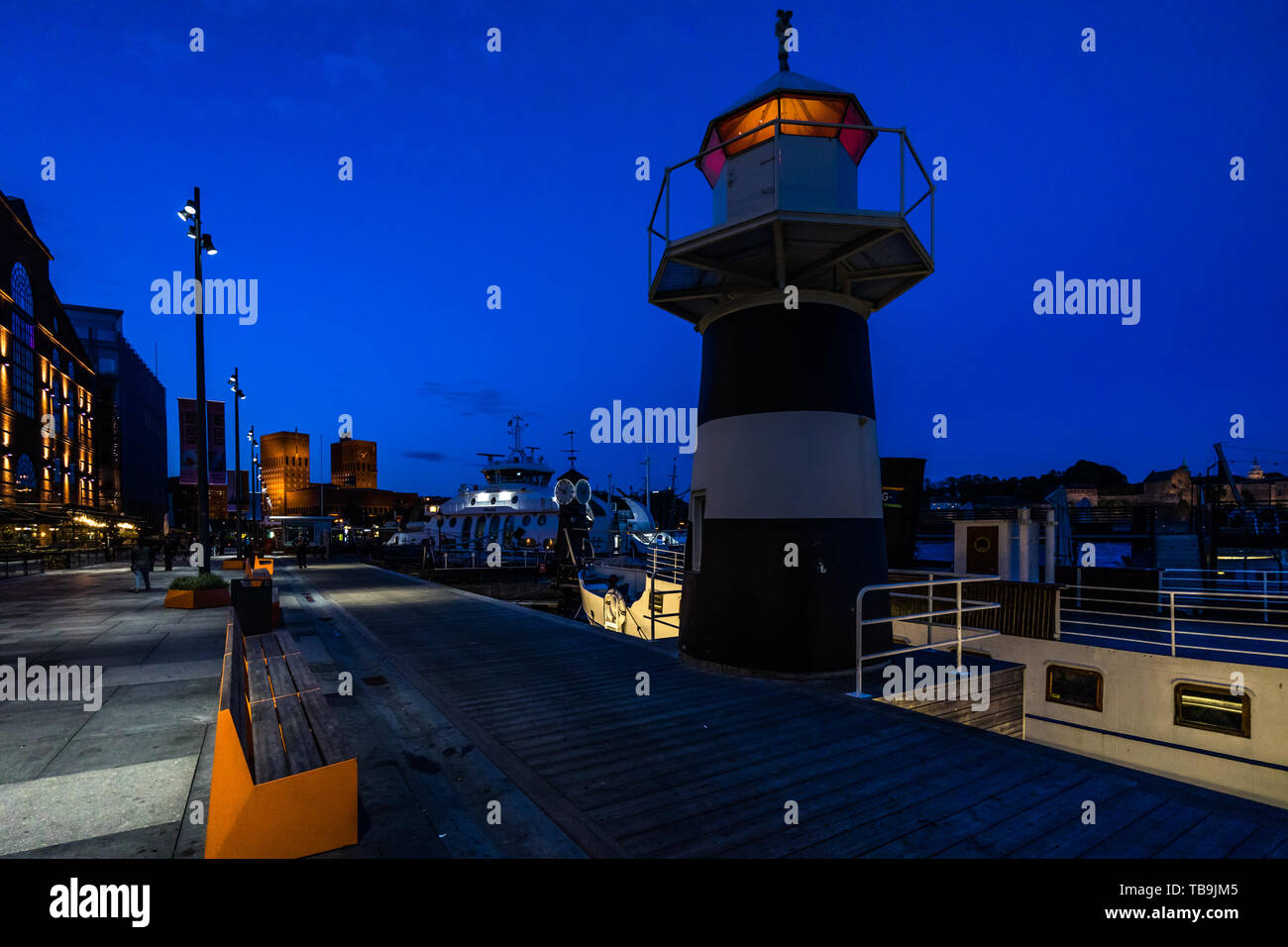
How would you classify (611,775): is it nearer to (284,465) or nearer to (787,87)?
(787,87)

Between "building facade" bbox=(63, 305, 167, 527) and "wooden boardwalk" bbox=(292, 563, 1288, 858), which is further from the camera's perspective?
"building facade" bbox=(63, 305, 167, 527)

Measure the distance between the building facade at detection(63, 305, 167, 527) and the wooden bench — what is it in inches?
3499

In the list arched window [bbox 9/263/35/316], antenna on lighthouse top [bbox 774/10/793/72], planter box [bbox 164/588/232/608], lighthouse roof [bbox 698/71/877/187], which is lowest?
planter box [bbox 164/588/232/608]

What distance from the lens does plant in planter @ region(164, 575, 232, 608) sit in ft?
50.0

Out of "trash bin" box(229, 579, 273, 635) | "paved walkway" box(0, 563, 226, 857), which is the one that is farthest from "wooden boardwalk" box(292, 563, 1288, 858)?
"trash bin" box(229, 579, 273, 635)

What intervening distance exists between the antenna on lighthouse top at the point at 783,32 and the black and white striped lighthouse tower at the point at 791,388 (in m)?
0.03

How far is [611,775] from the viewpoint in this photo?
4789mm

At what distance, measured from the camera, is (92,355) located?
7731cm

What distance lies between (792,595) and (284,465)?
710 feet

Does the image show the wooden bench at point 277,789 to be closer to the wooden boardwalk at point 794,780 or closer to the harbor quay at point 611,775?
the harbor quay at point 611,775

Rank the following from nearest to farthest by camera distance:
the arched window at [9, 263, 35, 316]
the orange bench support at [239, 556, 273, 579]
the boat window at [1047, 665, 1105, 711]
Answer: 1. the boat window at [1047, 665, 1105, 711]
2. the orange bench support at [239, 556, 273, 579]
3. the arched window at [9, 263, 35, 316]

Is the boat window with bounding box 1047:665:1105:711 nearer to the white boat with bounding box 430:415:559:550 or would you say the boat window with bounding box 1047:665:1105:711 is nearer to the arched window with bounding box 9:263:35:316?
the white boat with bounding box 430:415:559:550

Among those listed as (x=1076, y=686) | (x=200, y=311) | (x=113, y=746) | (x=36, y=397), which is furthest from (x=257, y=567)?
(x=36, y=397)
